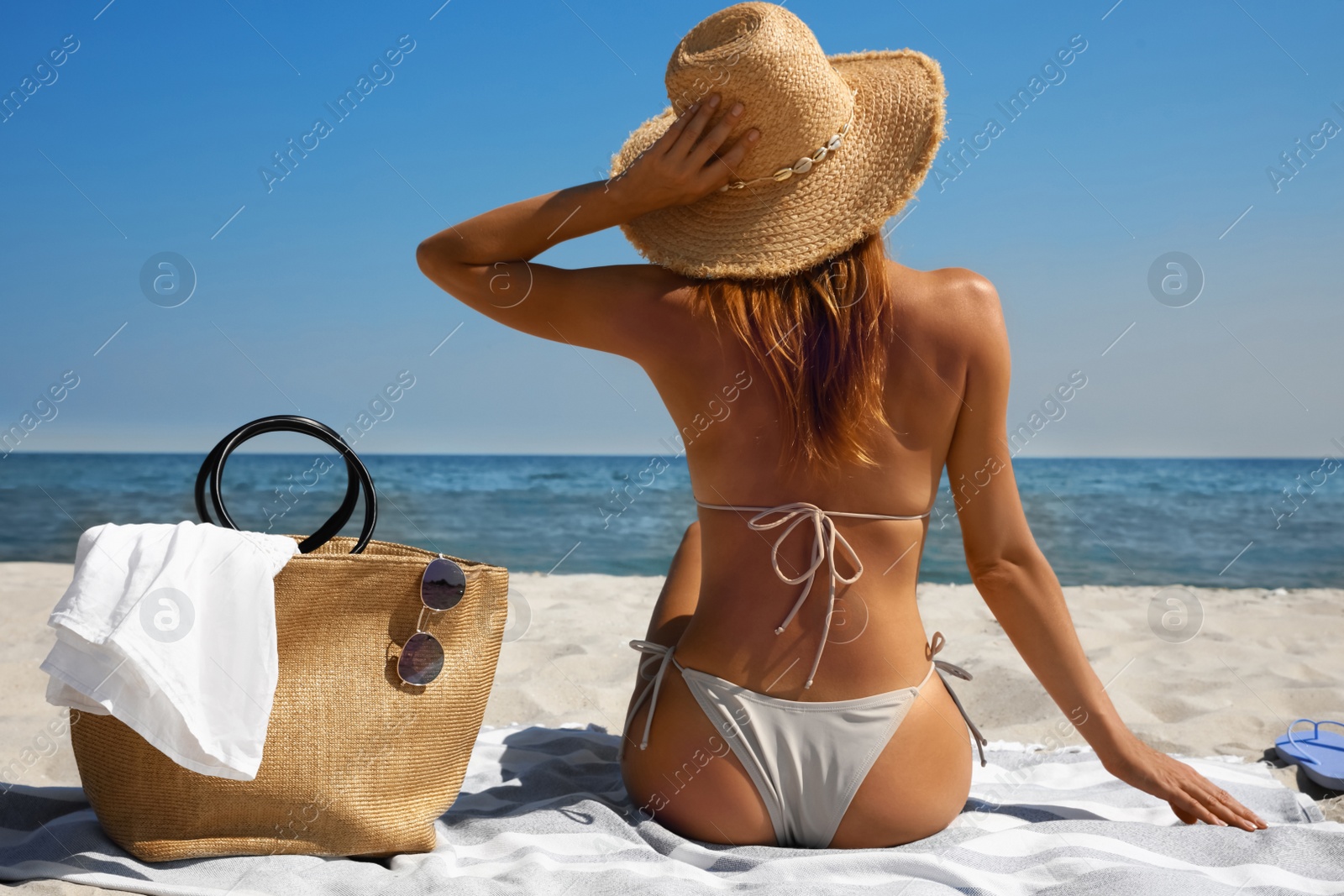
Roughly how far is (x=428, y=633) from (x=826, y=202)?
3.95 ft

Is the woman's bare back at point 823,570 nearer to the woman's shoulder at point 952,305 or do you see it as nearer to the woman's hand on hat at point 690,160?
the woman's shoulder at point 952,305

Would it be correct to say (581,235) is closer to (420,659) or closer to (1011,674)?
(420,659)

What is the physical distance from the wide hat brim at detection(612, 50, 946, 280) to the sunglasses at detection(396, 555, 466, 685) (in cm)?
79

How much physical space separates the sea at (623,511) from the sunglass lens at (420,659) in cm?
290

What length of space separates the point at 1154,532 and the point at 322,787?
1707 centimetres

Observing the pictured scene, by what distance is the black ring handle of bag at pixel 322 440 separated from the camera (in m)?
1.79

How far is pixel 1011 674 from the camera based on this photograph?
12.0ft

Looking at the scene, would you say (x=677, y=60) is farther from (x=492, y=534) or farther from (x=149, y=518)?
(x=149, y=518)

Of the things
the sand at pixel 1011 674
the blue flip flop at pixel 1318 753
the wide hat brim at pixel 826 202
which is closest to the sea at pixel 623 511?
the sand at pixel 1011 674

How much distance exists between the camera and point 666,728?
1.91 m

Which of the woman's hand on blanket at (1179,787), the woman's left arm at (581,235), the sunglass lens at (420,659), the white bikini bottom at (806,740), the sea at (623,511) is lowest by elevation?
the sea at (623,511)

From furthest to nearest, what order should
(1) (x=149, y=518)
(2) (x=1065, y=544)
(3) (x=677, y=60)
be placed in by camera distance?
(1) (x=149, y=518) < (2) (x=1065, y=544) < (3) (x=677, y=60)

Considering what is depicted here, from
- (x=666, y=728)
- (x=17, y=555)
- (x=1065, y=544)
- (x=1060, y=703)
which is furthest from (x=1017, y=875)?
(x=17, y=555)

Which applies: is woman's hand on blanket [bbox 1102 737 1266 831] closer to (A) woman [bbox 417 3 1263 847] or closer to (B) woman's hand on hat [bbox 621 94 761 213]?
(A) woman [bbox 417 3 1263 847]
